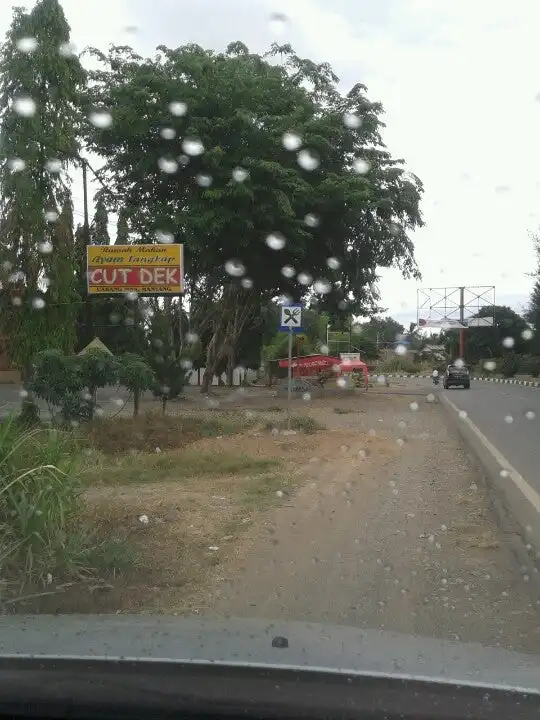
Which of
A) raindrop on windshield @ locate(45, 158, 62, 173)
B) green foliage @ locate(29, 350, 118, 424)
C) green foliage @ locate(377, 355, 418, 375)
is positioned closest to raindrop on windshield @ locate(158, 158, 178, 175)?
raindrop on windshield @ locate(45, 158, 62, 173)

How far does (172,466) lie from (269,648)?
321 inches

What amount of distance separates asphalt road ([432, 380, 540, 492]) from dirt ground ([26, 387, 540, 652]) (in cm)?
96

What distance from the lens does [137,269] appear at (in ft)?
66.1

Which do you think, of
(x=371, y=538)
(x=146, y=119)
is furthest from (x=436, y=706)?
(x=146, y=119)

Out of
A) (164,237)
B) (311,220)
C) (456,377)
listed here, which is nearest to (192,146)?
(164,237)

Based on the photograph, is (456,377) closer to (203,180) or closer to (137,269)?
(203,180)

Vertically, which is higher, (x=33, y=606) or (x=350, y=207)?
(x=350, y=207)

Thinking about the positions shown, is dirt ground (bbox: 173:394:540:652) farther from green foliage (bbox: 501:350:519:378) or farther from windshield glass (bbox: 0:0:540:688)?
green foliage (bbox: 501:350:519:378)

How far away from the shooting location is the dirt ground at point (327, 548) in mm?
5125

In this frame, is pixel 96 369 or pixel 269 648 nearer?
pixel 269 648

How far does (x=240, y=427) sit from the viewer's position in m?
16.7

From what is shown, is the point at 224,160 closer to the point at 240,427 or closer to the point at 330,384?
the point at 240,427

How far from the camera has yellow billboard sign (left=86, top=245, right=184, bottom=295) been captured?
65.5 feet

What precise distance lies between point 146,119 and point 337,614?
65.1 ft
